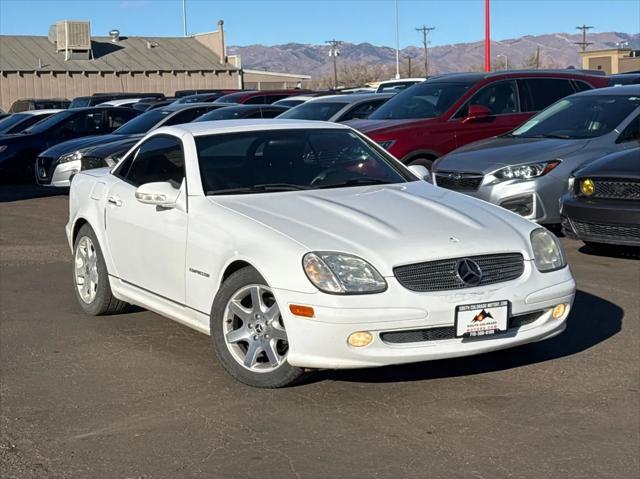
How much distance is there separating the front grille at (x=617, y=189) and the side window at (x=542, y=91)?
436 centimetres

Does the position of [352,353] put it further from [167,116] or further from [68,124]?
[68,124]

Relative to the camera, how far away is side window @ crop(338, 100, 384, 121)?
15148 millimetres

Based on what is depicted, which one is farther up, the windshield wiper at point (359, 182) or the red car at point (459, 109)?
the red car at point (459, 109)

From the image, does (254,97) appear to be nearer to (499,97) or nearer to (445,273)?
(499,97)

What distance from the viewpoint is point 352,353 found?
16.8 feet

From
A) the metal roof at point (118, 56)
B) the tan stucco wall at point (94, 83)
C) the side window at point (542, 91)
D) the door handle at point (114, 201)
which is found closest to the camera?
the door handle at point (114, 201)

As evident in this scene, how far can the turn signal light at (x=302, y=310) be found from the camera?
5113 mm

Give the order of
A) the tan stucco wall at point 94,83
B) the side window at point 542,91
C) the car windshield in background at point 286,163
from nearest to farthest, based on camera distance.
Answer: the car windshield in background at point 286,163, the side window at point 542,91, the tan stucco wall at point 94,83

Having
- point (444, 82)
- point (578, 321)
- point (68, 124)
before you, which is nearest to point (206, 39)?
point (68, 124)

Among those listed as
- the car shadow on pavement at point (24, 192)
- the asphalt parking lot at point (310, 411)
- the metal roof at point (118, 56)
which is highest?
the metal roof at point (118, 56)

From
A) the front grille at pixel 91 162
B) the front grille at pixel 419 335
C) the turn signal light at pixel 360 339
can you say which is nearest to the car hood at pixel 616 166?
the front grille at pixel 419 335

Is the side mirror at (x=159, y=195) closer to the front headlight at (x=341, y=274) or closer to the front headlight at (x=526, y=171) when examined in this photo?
the front headlight at (x=341, y=274)

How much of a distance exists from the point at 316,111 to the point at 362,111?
695mm

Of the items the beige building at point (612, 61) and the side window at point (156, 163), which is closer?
the side window at point (156, 163)
